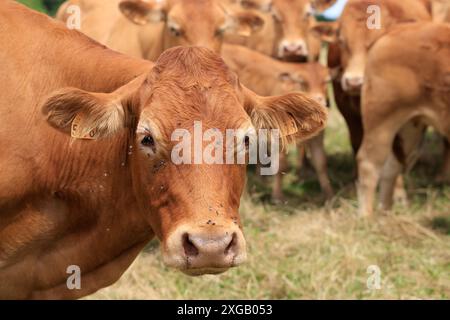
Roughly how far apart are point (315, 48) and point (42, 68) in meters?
6.44

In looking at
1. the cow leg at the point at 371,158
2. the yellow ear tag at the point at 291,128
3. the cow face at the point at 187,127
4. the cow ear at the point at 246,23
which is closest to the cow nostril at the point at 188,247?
the cow face at the point at 187,127

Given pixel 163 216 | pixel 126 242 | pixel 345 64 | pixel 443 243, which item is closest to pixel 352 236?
pixel 443 243

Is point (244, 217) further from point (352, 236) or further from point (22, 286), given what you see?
point (22, 286)

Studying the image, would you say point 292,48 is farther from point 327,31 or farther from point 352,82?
point 352,82

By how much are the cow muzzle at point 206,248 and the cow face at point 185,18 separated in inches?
163

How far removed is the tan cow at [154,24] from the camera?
779 centimetres

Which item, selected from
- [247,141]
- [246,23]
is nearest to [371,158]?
[246,23]

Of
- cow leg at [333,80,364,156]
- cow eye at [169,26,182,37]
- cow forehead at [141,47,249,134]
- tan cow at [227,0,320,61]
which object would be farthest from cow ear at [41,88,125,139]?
tan cow at [227,0,320,61]

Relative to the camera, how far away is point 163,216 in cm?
383

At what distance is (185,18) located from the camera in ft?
25.7

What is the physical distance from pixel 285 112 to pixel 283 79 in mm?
5186

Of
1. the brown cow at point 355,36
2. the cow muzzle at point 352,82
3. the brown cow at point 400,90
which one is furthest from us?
the brown cow at point 355,36

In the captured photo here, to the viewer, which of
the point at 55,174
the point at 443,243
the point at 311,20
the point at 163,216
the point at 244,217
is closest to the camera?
the point at 163,216

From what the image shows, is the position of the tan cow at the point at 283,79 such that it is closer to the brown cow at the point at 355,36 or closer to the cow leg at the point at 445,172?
the brown cow at the point at 355,36
